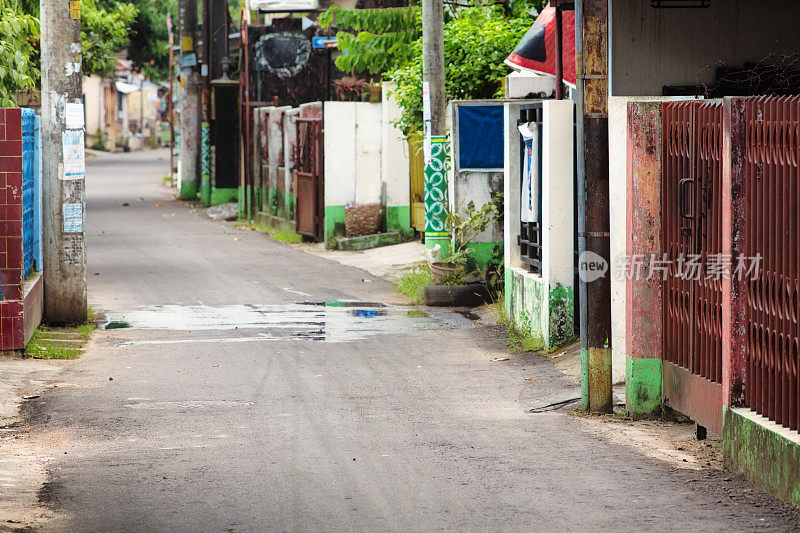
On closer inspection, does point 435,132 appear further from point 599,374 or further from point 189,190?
point 189,190

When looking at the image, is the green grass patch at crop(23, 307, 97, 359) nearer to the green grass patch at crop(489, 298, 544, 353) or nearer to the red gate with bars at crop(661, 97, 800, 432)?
the green grass patch at crop(489, 298, 544, 353)

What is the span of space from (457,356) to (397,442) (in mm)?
3416

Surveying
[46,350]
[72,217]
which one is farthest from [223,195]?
[46,350]

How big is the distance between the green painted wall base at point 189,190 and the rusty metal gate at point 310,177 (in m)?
11.2

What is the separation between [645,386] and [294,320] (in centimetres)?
565

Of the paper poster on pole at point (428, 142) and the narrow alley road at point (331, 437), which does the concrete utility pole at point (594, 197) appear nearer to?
the narrow alley road at point (331, 437)

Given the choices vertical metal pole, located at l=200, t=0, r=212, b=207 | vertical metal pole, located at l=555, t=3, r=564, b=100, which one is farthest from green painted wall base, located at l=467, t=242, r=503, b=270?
vertical metal pole, located at l=200, t=0, r=212, b=207

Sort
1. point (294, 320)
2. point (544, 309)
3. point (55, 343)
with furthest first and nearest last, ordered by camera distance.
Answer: point (294, 320) → point (55, 343) → point (544, 309)

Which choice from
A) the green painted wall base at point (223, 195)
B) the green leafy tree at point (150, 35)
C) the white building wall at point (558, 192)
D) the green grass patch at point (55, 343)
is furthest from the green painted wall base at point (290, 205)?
the green leafy tree at point (150, 35)

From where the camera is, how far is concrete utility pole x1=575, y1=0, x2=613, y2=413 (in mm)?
7840

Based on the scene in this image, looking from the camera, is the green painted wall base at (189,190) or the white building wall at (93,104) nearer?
the green painted wall base at (189,190)

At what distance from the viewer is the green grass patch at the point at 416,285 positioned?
1417cm

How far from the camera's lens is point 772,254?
5.93m

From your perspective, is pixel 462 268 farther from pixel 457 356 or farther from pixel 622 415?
pixel 622 415
